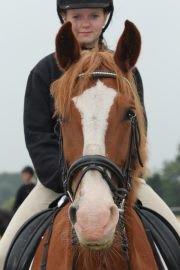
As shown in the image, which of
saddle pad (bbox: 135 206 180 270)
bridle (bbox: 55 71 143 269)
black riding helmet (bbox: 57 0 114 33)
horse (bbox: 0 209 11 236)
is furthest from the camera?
horse (bbox: 0 209 11 236)

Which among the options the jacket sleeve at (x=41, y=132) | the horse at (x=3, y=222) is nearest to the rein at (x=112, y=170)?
the jacket sleeve at (x=41, y=132)

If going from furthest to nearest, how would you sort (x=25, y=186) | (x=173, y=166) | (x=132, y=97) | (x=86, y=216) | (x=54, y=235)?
(x=173, y=166)
(x=25, y=186)
(x=54, y=235)
(x=132, y=97)
(x=86, y=216)

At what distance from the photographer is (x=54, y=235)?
24.2 feet

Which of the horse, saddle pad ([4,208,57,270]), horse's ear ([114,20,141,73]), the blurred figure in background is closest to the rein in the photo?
horse's ear ([114,20,141,73])

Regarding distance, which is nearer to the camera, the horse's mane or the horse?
the horse's mane

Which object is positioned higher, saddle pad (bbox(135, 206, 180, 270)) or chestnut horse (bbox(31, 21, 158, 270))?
chestnut horse (bbox(31, 21, 158, 270))

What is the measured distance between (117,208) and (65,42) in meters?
1.70

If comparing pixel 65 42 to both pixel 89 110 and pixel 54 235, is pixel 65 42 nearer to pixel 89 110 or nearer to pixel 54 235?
pixel 89 110

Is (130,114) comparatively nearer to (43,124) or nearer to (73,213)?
(73,213)

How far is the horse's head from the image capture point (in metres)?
6.06

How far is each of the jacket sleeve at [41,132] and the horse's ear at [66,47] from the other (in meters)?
1.15

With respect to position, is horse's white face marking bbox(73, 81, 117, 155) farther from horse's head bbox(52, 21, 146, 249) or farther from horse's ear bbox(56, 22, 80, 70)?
horse's ear bbox(56, 22, 80, 70)

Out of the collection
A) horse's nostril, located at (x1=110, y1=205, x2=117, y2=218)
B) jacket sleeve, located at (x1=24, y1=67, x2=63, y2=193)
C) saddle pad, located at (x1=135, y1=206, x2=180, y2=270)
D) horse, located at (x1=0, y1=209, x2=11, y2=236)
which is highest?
jacket sleeve, located at (x1=24, y1=67, x2=63, y2=193)

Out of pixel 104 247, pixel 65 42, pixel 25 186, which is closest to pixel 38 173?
pixel 65 42
